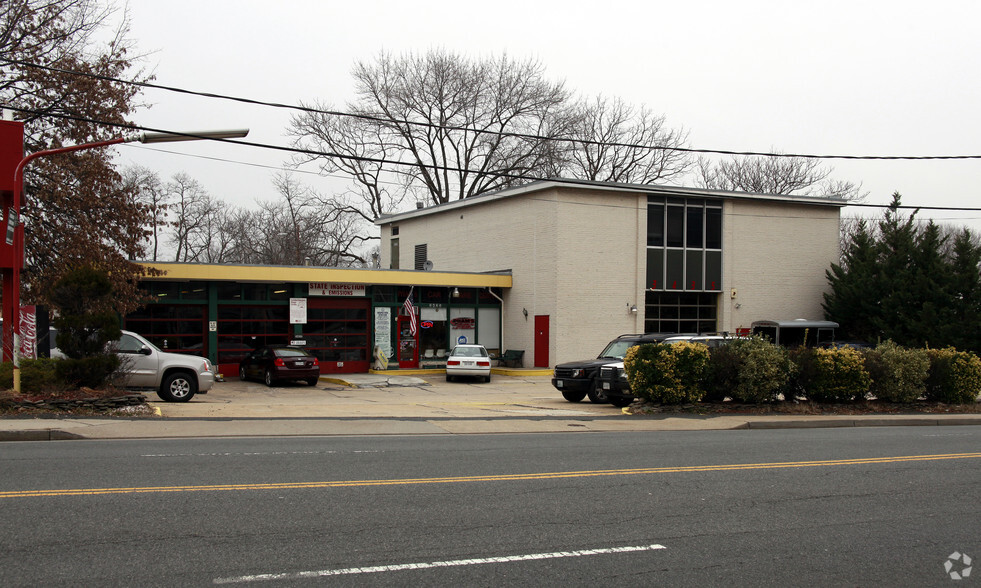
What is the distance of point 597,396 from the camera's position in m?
20.3

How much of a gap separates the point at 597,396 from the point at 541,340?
12.0m

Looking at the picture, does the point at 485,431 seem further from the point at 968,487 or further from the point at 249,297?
the point at 249,297

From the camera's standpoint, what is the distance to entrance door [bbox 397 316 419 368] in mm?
32219

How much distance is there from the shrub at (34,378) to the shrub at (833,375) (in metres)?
16.1

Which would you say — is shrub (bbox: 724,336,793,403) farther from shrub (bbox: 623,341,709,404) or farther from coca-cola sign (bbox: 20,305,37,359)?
coca-cola sign (bbox: 20,305,37,359)

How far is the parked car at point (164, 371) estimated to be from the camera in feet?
62.0

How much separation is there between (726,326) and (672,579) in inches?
1226

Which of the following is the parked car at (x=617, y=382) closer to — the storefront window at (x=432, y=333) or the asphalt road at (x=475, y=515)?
the asphalt road at (x=475, y=515)

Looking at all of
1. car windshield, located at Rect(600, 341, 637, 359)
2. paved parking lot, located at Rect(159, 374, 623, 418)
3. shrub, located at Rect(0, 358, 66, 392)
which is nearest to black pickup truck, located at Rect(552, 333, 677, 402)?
car windshield, located at Rect(600, 341, 637, 359)

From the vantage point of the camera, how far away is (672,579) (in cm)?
575

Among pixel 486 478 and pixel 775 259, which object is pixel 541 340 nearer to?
pixel 775 259

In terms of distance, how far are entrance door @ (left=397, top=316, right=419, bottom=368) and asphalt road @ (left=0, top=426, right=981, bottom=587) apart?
20.2 metres

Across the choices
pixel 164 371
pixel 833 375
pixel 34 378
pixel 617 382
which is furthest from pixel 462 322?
pixel 34 378

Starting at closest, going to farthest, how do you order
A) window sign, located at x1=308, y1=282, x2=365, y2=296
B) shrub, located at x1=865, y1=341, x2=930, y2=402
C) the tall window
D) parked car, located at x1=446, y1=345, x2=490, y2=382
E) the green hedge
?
the green hedge → shrub, located at x1=865, y1=341, x2=930, y2=402 → parked car, located at x1=446, y1=345, x2=490, y2=382 → window sign, located at x1=308, y1=282, x2=365, y2=296 → the tall window
